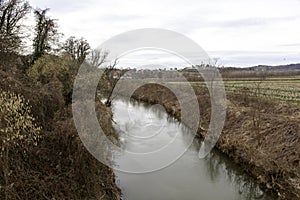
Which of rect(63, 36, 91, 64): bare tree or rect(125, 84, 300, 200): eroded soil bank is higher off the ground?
rect(63, 36, 91, 64): bare tree

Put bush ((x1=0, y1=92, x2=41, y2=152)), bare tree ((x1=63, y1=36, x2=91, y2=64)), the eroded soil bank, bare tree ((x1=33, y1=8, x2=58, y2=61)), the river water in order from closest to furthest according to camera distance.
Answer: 1. bush ((x1=0, y1=92, x2=41, y2=152))
2. the river water
3. the eroded soil bank
4. bare tree ((x1=33, y1=8, x2=58, y2=61))
5. bare tree ((x1=63, y1=36, x2=91, y2=64))

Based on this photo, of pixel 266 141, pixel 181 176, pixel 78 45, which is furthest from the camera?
pixel 78 45

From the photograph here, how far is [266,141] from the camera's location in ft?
45.5

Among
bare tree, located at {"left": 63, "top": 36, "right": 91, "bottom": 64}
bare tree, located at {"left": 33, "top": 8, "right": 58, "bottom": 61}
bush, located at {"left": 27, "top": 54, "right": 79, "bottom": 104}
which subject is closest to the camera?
bush, located at {"left": 27, "top": 54, "right": 79, "bottom": 104}

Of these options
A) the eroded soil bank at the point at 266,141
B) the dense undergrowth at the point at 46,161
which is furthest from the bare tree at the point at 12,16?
the eroded soil bank at the point at 266,141

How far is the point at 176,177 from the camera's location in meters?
12.0

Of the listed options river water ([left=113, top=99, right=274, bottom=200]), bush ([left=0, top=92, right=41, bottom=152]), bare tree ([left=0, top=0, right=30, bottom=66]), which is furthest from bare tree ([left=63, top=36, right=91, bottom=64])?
bush ([left=0, top=92, right=41, bottom=152])

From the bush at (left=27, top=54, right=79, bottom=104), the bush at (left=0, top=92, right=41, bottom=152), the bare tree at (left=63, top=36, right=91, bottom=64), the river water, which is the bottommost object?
the river water

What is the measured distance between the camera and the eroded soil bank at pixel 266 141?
10703 mm

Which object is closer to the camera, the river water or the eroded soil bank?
the river water

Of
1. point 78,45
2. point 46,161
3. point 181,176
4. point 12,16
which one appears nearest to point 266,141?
point 181,176

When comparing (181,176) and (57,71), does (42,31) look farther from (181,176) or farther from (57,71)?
(181,176)

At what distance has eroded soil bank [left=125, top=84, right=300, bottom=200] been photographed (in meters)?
10.7

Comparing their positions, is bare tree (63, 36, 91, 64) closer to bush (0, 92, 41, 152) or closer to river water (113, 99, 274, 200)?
river water (113, 99, 274, 200)
